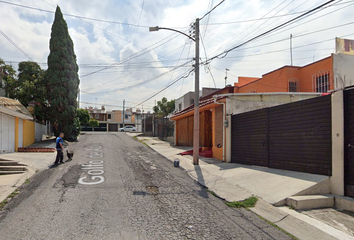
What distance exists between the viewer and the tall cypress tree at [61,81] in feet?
63.6

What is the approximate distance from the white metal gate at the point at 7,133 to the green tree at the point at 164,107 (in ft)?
82.7

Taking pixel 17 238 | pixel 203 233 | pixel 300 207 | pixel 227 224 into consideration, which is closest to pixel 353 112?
pixel 300 207

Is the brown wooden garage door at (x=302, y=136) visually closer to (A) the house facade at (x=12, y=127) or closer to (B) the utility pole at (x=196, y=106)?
(B) the utility pole at (x=196, y=106)

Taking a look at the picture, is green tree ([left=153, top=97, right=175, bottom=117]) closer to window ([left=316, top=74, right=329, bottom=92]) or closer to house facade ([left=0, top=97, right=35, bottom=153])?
house facade ([left=0, top=97, right=35, bottom=153])

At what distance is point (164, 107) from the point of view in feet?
125

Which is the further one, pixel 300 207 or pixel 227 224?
pixel 300 207

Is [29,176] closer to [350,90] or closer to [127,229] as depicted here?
[127,229]

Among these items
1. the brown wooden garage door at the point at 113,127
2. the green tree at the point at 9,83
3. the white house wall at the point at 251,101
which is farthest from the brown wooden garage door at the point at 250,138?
the brown wooden garage door at the point at 113,127

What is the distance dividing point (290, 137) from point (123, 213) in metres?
5.54

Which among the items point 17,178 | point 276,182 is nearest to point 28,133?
→ point 17,178

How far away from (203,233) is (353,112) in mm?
4421

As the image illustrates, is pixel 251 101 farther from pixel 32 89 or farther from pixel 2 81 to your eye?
pixel 2 81

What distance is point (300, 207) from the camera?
16.4 feet

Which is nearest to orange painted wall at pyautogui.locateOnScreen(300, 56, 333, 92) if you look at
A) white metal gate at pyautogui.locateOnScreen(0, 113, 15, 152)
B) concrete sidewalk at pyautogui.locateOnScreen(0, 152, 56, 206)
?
concrete sidewalk at pyautogui.locateOnScreen(0, 152, 56, 206)
